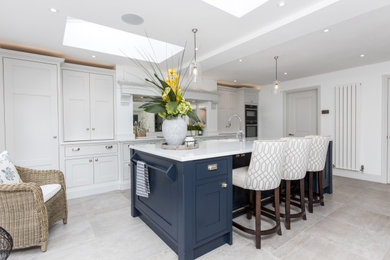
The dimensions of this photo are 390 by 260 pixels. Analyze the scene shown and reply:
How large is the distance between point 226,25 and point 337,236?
2677 millimetres

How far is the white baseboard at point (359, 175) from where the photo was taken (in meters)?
3.99

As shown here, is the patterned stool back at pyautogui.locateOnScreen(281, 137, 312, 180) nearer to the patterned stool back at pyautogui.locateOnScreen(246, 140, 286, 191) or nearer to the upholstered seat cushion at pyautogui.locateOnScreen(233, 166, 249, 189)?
the patterned stool back at pyautogui.locateOnScreen(246, 140, 286, 191)

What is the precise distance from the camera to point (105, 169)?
3627 mm

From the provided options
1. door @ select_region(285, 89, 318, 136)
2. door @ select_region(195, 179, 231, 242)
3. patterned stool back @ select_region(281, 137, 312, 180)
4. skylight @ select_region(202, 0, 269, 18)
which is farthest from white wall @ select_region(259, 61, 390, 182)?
door @ select_region(195, 179, 231, 242)

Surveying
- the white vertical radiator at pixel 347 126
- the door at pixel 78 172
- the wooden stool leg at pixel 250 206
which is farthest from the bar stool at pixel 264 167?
the white vertical radiator at pixel 347 126

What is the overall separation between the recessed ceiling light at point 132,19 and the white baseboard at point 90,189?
2777 mm

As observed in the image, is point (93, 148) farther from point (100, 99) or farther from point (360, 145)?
point (360, 145)

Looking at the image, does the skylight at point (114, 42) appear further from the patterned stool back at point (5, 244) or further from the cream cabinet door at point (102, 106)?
the patterned stool back at point (5, 244)

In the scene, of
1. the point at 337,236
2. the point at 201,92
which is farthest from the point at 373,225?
the point at 201,92

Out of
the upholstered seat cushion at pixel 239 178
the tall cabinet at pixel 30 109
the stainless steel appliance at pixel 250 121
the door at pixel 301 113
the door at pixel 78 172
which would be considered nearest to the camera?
the upholstered seat cushion at pixel 239 178

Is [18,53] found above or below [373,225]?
above

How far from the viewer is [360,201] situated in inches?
117

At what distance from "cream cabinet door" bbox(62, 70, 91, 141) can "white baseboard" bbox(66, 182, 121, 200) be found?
89 centimetres

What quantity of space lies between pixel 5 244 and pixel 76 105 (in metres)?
2.94
